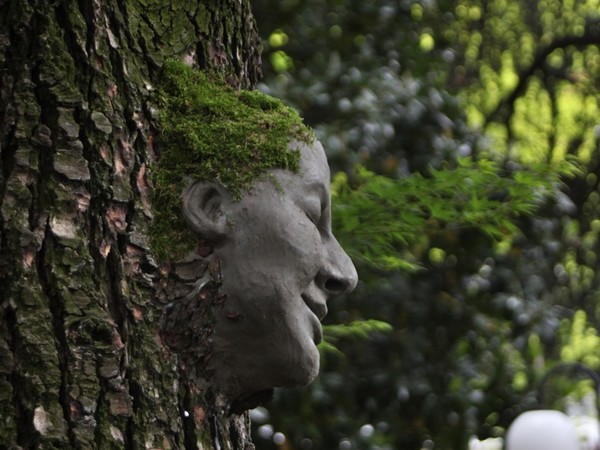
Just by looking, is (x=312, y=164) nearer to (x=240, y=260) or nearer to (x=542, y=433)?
(x=240, y=260)

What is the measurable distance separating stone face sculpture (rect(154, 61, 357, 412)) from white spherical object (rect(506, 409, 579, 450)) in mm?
3300

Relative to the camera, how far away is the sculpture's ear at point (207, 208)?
7.58ft

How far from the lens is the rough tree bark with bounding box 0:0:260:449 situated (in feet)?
6.93

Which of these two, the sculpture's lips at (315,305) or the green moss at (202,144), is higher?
the green moss at (202,144)

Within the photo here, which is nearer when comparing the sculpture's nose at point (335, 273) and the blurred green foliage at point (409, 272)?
the sculpture's nose at point (335, 273)

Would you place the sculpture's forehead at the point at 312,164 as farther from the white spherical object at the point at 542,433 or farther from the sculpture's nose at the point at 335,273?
the white spherical object at the point at 542,433

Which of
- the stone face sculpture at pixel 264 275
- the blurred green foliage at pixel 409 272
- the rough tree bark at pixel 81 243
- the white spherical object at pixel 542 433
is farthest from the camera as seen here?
the blurred green foliage at pixel 409 272

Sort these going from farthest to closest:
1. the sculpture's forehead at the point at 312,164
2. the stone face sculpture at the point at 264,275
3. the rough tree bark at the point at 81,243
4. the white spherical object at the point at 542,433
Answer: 1. the white spherical object at the point at 542,433
2. the sculpture's forehead at the point at 312,164
3. the stone face sculpture at the point at 264,275
4. the rough tree bark at the point at 81,243

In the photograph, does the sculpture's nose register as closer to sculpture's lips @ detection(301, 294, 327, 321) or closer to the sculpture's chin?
sculpture's lips @ detection(301, 294, 327, 321)

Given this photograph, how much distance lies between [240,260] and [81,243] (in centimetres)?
32

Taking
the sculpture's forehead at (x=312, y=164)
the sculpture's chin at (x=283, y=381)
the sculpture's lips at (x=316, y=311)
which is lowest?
the sculpture's chin at (x=283, y=381)

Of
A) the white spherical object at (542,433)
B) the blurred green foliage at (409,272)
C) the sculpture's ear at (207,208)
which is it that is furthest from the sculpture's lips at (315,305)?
the white spherical object at (542,433)

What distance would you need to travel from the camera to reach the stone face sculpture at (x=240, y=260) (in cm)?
229

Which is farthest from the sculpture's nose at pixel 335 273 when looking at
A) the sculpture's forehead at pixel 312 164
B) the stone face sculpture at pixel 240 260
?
the sculpture's forehead at pixel 312 164
